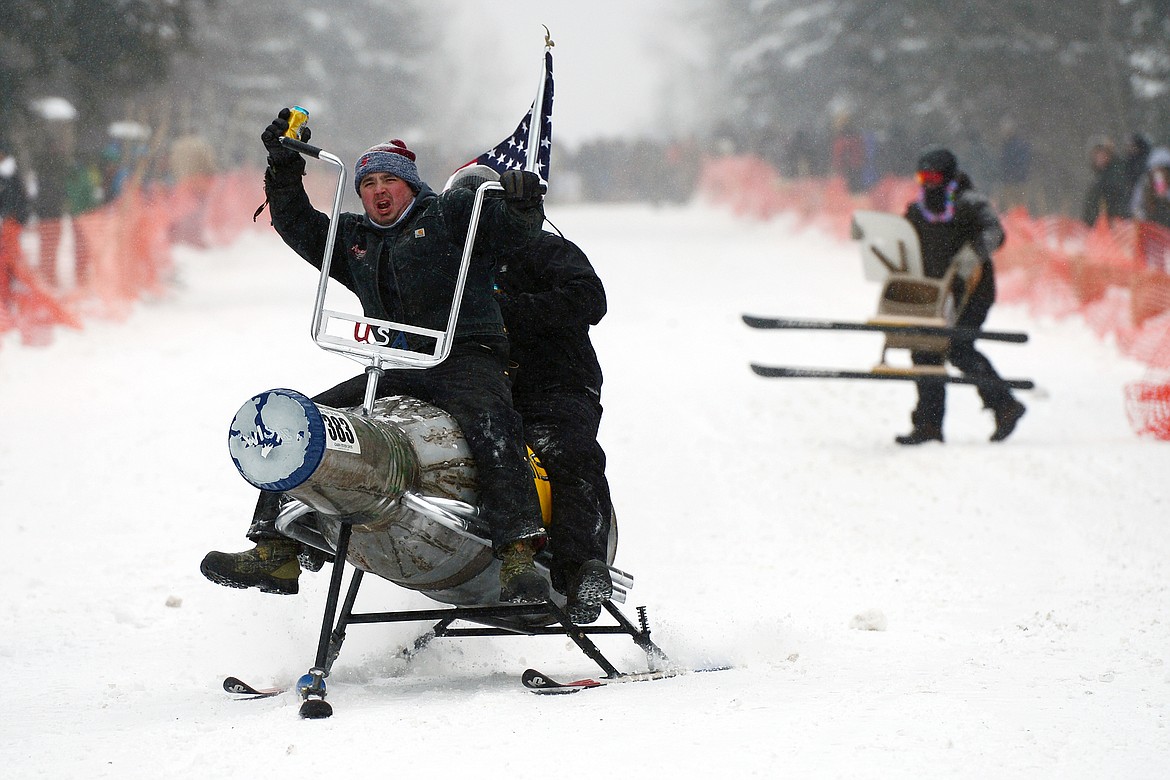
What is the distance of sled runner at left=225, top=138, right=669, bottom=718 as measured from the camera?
4516 millimetres

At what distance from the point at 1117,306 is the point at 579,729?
1399 centimetres

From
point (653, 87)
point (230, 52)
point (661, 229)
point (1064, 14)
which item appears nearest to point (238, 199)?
point (661, 229)

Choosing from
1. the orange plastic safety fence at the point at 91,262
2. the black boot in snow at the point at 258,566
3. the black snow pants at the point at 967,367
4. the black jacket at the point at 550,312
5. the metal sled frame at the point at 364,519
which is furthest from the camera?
the orange plastic safety fence at the point at 91,262

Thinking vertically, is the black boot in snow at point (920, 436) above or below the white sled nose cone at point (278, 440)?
below

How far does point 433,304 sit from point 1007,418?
293 inches

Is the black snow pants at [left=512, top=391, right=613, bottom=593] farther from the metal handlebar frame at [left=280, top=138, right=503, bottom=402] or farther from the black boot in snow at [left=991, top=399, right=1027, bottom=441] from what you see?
the black boot in snow at [left=991, top=399, right=1027, bottom=441]

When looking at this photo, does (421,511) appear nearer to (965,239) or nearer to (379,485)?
(379,485)

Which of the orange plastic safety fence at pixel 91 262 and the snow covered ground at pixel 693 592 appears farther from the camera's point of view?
the orange plastic safety fence at pixel 91 262

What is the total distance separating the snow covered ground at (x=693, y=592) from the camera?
4195 mm

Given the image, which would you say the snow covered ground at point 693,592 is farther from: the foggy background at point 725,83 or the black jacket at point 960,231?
the foggy background at point 725,83

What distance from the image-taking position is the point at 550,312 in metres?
5.72

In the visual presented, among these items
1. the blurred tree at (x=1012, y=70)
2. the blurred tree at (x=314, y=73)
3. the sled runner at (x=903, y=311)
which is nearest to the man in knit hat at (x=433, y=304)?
the sled runner at (x=903, y=311)

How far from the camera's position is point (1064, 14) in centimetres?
3338

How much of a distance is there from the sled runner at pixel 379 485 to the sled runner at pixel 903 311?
20.2ft
